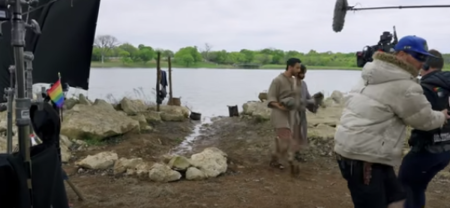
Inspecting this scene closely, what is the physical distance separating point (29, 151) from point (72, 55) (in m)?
5.05

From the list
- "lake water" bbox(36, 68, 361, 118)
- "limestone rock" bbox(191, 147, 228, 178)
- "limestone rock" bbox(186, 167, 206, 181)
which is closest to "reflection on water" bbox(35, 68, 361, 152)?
"lake water" bbox(36, 68, 361, 118)

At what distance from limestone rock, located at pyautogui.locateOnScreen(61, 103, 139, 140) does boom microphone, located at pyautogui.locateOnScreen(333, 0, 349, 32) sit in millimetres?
4244

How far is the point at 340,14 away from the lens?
736cm

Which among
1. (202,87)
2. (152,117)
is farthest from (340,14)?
(202,87)

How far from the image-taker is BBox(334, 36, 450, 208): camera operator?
251cm

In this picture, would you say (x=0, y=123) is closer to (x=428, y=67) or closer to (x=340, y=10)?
(x=340, y=10)

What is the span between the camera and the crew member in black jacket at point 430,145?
303 cm

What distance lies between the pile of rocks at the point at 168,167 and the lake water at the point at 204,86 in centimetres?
582

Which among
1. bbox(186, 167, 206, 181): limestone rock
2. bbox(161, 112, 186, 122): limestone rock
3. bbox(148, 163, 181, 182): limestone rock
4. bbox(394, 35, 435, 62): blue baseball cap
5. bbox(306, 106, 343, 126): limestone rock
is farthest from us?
bbox(161, 112, 186, 122): limestone rock

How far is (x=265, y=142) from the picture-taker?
800 centimetres

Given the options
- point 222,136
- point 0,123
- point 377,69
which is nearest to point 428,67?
point 377,69

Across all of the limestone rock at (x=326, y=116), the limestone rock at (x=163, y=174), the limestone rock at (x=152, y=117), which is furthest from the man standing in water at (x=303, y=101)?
the limestone rock at (x=152, y=117)

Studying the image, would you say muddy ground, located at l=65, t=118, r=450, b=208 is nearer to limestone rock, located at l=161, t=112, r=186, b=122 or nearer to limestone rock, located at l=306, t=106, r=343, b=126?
limestone rock, located at l=306, t=106, r=343, b=126

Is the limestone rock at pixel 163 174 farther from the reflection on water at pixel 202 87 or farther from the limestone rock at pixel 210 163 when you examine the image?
the reflection on water at pixel 202 87
